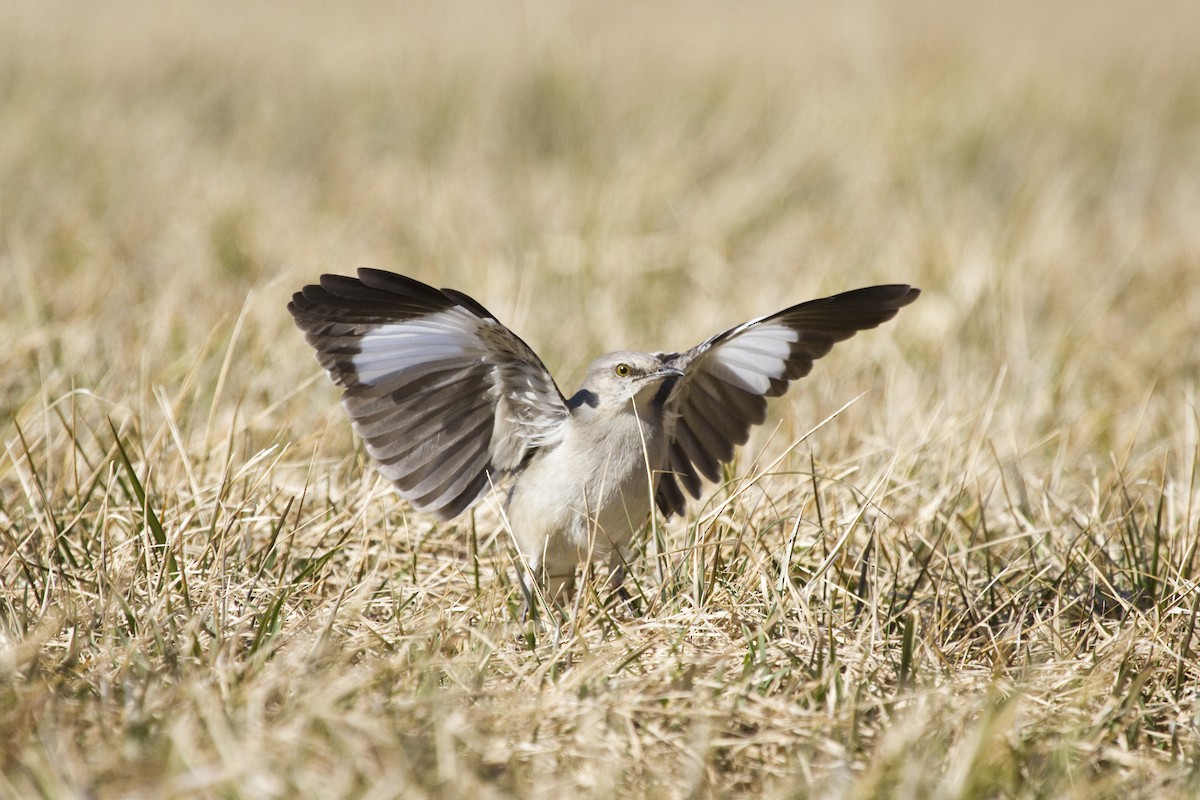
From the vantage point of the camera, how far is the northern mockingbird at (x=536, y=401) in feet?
10.8

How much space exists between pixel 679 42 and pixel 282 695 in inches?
360

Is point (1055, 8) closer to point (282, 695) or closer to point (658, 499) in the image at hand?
point (658, 499)

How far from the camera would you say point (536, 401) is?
350 cm

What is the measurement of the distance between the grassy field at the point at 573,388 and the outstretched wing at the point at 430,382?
0.26 metres

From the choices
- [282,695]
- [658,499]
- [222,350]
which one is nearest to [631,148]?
[222,350]

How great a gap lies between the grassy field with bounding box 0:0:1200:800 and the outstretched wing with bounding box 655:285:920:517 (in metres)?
0.14

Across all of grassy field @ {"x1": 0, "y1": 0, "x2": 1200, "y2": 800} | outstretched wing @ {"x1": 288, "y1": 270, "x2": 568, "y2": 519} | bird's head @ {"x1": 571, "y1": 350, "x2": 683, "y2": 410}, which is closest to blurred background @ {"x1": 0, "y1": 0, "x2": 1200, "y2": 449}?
grassy field @ {"x1": 0, "y1": 0, "x2": 1200, "y2": 800}

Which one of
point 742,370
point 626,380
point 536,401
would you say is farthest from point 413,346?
point 742,370

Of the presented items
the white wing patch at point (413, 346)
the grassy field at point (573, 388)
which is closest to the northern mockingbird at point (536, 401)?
the white wing patch at point (413, 346)

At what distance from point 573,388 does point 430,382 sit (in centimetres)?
165

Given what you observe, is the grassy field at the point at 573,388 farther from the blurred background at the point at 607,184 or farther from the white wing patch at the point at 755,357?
the white wing patch at the point at 755,357

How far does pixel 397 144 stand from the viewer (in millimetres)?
8625

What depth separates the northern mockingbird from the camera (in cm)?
328

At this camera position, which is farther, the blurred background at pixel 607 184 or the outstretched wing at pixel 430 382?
the blurred background at pixel 607 184
